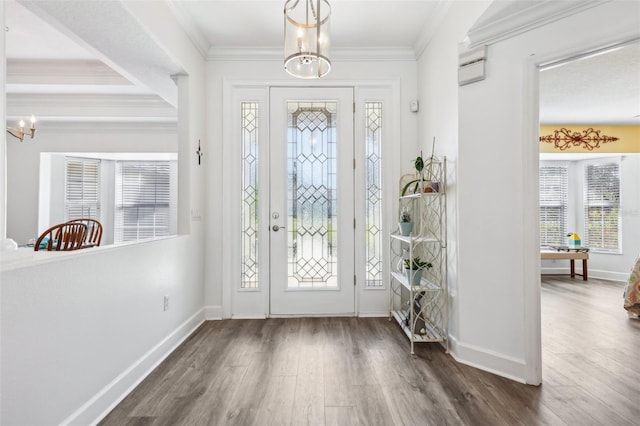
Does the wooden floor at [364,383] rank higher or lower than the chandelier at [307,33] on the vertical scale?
lower

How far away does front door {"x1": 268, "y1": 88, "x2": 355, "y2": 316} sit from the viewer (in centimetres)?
339

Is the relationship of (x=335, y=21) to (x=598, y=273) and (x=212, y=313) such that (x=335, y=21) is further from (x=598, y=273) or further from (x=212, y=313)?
(x=598, y=273)

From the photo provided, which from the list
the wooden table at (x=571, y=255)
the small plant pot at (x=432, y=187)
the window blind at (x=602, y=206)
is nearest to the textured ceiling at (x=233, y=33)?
the small plant pot at (x=432, y=187)

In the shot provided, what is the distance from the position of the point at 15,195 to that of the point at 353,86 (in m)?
5.05

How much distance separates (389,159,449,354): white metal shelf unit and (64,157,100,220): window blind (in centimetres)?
492

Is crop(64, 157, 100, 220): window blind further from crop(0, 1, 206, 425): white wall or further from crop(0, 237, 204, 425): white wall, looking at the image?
crop(0, 237, 204, 425): white wall

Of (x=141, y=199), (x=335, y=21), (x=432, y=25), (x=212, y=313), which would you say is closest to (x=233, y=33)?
(x=335, y=21)

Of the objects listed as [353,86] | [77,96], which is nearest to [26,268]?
[353,86]

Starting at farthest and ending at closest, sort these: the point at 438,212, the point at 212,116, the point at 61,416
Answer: the point at 212,116 → the point at 438,212 → the point at 61,416

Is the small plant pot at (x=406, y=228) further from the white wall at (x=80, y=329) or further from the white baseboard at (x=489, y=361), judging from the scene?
the white wall at (x=80, y=329)

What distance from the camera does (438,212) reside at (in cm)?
283

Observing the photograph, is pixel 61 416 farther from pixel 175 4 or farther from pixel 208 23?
pixel 208 23

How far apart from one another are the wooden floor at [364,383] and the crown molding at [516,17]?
89.2 inches

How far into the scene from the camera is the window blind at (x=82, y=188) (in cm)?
511
